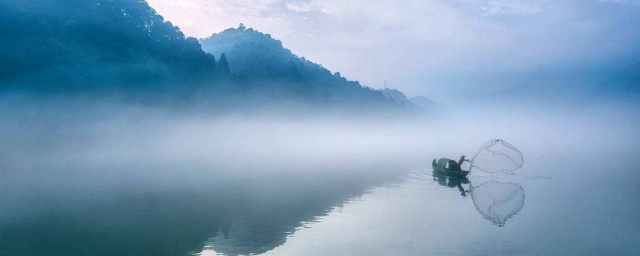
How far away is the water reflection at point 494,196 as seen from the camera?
153 ft

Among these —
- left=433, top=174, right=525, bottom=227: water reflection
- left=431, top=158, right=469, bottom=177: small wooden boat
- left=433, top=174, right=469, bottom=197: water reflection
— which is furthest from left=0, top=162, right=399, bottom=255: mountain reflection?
left=433, top=174, right=525, bottom=227: water reflection

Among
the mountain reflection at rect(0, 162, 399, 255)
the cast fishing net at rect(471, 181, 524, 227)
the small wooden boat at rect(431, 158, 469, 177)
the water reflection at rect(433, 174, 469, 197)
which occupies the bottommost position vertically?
the mountain reflection at rect(0, 162, 399, 255)

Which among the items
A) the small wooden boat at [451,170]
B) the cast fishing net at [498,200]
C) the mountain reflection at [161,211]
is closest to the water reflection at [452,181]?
the small wooden boat at [451,170]

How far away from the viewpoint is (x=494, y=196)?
59375 mm

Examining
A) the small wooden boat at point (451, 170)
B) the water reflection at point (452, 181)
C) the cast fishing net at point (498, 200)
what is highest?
the small wooden boat at point (451, 170)

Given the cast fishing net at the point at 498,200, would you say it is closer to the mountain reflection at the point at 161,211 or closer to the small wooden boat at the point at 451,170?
the small wooden boat at the point at 451,170

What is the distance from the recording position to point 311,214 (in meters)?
47.6

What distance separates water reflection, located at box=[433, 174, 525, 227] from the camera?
1835 inches

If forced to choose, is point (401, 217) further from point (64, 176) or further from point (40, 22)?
point (40, 22)

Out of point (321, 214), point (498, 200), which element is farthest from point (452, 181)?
point (321, 214)

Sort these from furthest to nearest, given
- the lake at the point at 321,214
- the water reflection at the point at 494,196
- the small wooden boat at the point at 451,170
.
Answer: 1. the small wooden boat at the point at 451,170
2. the water reflection at the point at 494,196
3. the lake at the point at 321,214

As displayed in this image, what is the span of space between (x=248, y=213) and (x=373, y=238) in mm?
17663

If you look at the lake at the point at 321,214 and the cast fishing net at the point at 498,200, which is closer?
the lake at the point at 321,214

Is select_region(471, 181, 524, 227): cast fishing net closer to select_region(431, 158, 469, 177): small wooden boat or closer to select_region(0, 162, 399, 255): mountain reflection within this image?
select_region(431, 158, 469, 177): small wooden boat
